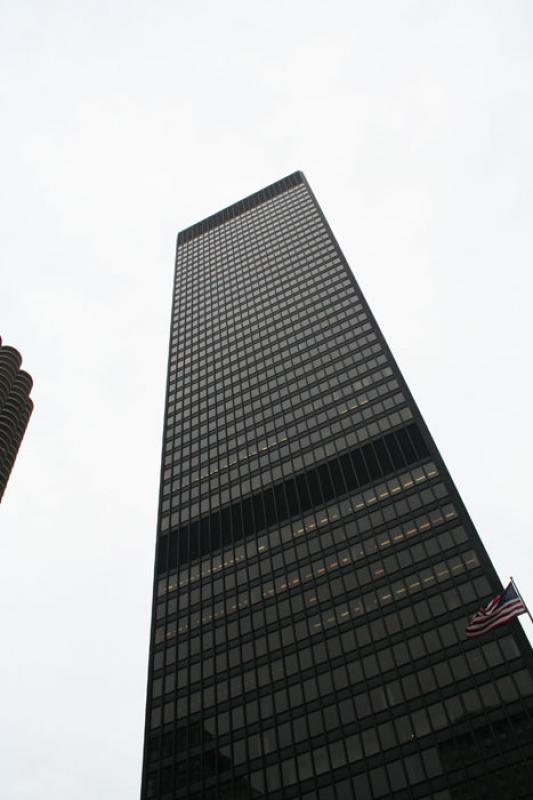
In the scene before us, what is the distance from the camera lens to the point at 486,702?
62.0m

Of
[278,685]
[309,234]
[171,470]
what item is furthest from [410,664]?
[309,234]

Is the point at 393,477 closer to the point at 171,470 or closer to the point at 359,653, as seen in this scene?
the point at 359,653

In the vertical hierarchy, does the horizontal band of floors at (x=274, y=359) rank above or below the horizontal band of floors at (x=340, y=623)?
above

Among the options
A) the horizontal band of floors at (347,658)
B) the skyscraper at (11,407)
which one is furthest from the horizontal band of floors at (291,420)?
the horizontal band of floors at (347,658)

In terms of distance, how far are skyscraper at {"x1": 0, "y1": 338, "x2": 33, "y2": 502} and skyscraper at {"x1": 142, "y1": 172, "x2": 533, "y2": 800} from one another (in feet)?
92.7

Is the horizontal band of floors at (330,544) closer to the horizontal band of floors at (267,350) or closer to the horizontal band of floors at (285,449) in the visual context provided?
the horizontal band of floors at (285,449)

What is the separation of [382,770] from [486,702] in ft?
34.8

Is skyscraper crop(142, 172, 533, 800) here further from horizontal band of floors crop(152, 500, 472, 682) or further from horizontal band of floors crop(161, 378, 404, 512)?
horizontal band of floors crop(161, 378, 404, 512)

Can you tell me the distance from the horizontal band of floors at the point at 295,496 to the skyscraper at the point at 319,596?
0.95 feet

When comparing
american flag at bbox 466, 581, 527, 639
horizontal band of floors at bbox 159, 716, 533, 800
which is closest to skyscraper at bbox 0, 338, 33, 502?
horizontal band of floors at bbox 159, 716, 533, 800

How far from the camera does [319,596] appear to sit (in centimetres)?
8050

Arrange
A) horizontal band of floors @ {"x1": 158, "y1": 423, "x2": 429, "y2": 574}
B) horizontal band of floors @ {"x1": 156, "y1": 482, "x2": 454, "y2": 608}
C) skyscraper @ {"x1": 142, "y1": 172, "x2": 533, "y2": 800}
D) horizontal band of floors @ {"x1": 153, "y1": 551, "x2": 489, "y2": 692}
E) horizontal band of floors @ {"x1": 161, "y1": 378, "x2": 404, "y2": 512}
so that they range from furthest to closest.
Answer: horizontal band of floors @ {"x1": 161, "y1": 378, "x2": 404, "y2": 512} < horizontal band of floors @ {"x1": 158, "y1": 423, "x2": 429, "y2": 574} < horizontal band of floors @ {"x1": 156, "y1": 482, "x2": 454, "y2": 608} < horizontal band of floors @ {"x1": 153, "y1": 551, "x2": 489, "y2": 692} < skyscraper @ {"x1": 142, "y1": 172, "x2": 533, "y2": 800}

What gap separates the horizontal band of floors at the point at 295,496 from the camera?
91.8 m

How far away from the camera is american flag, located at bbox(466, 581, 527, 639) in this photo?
45.2 m
